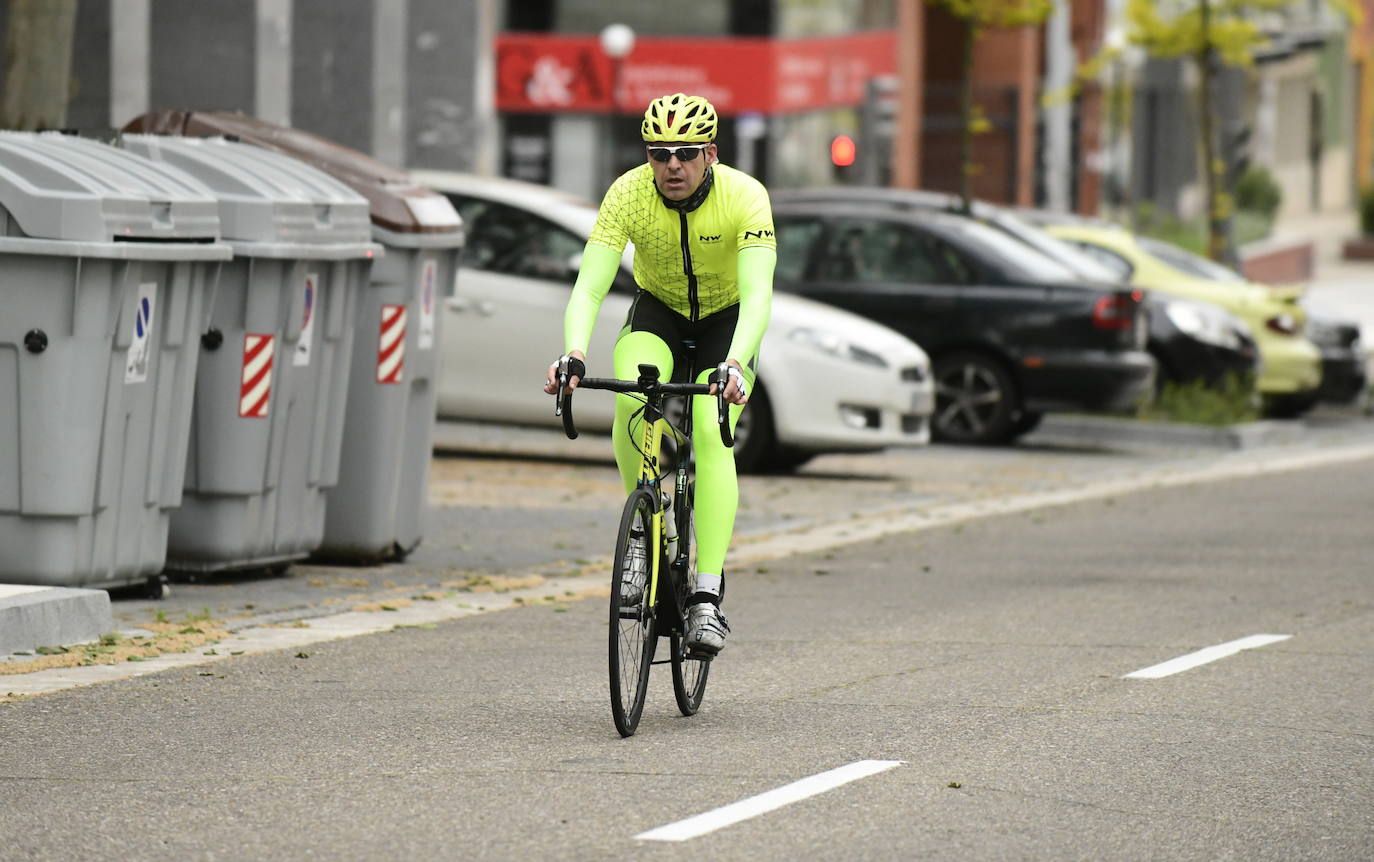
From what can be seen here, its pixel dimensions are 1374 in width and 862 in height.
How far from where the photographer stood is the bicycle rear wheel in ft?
22.4

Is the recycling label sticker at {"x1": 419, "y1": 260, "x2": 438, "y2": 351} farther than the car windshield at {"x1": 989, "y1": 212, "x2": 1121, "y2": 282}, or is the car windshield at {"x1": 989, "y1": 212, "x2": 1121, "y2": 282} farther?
the car windshield at {"x1": 989, "y1": 212, "x2": 1121, "y2": 282}

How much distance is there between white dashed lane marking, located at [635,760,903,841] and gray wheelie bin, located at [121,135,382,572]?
3927 mm

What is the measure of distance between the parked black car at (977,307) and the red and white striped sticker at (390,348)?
717 centimetres

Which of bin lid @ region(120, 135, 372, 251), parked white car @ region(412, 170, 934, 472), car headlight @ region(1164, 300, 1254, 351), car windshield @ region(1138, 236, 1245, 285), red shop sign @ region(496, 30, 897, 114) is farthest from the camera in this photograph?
red shop sign @ region(496, 30, 897, 114)

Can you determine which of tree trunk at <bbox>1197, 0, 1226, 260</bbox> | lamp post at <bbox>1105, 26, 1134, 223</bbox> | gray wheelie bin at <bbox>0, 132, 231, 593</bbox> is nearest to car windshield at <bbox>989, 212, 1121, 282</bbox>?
tree trunk at <bbox>1197, 0, 1226, 260</bbox>

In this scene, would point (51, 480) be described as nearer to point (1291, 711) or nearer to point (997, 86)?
point (1291, 711)

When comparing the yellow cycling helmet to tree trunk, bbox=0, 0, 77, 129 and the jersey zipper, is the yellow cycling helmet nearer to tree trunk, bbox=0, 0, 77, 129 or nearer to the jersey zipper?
the jersey zipper

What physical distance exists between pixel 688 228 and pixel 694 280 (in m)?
0.16

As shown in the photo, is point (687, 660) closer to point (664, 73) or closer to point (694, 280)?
point (694, 280)

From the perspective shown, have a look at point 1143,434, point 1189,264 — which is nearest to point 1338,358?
point 1189,264

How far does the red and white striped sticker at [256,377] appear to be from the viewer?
986cm

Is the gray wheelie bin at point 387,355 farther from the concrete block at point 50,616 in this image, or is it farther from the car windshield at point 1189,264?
the car windshield at point 1189,264

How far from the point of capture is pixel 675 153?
7.17 m

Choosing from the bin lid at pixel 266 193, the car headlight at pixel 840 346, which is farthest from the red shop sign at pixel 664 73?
the bin lid at pixel 266 193
